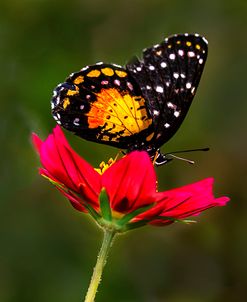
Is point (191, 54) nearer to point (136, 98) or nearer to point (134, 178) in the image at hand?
point (136, 98)

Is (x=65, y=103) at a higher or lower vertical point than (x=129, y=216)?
higher

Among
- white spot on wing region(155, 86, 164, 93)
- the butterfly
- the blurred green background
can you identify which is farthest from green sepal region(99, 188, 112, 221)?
the blurred green background

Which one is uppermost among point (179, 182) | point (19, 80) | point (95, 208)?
point (19, 80)

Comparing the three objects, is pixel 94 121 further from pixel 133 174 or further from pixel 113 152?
pixel 113 152

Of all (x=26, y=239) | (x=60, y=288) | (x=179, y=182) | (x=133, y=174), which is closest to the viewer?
(x=133, y=174)

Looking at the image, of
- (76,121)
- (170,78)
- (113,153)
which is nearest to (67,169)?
(76,121)

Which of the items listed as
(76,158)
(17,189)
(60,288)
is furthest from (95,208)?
(17,189)

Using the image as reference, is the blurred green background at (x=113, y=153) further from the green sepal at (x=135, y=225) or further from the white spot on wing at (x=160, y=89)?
the green sepal at (x=135, y=225)
